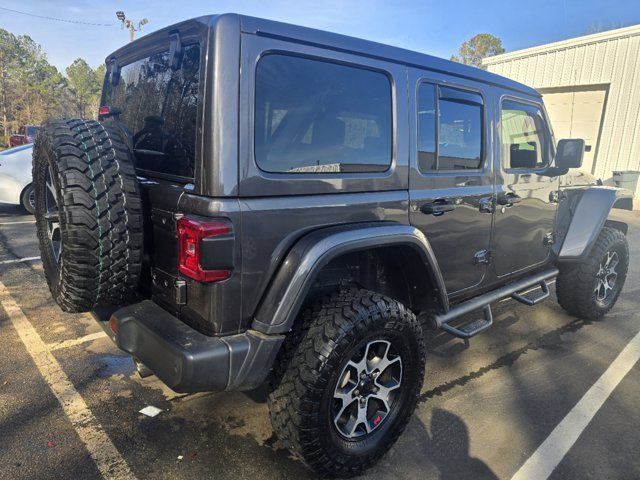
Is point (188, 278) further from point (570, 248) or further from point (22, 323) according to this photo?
point (570, 248)

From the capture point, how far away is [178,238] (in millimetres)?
1973

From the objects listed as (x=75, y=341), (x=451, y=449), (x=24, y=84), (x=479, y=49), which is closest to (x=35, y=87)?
(x=24, y=84)

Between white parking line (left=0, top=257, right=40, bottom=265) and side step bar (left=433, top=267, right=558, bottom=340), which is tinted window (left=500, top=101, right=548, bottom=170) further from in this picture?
white parking line (left=0, top=257, right=40, bottom=265)

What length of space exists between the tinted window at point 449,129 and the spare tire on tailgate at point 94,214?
163 centimetres

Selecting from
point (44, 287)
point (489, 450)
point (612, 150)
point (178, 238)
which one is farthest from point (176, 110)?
point (612, 150)

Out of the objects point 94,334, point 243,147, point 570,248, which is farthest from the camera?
point 570,248

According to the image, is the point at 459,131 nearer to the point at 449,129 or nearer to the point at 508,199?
the point at 449,129

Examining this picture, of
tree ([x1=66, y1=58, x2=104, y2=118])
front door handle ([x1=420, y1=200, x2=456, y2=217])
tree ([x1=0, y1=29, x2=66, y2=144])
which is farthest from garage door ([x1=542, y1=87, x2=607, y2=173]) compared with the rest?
tree ([x1=66, y1=58, x2=104, y2=118])

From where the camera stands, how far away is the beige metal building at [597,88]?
1361cm

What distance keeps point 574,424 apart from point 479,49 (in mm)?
41897

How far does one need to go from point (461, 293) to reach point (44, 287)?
419 cm

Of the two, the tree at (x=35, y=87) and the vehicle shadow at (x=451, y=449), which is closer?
the vehicle shadow at (x=451, y=449)

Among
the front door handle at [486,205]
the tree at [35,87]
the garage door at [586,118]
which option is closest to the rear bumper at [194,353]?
the front door handle at [486,205]

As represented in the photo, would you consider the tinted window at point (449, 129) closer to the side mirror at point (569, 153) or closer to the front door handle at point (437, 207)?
the front door handle at point (437, 207)
